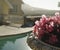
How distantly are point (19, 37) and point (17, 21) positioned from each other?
9577 mm

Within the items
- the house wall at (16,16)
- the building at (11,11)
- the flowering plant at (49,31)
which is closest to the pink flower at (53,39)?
the flowering plant at (49,31)

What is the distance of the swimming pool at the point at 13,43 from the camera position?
38.5 ft

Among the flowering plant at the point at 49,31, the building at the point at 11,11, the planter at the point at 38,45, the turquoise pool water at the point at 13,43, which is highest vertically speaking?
the flowering plant at the point at 49,31

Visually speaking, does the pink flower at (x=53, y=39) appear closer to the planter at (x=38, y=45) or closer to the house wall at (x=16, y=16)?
the planter at (x=38, y=45)

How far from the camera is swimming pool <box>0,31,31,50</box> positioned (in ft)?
38.5

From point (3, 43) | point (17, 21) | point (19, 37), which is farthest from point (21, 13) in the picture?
point (3, 43)

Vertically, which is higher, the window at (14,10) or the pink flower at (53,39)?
the pink flower at (53,39)

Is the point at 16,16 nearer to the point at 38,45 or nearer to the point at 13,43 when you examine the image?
the point at 13,43

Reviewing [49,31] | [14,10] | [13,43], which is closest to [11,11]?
[14,10]

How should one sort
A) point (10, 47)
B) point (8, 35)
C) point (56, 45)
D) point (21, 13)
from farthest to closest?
point (21, 13) < point (8, 35) < point (10, 47) < point (56, 45)

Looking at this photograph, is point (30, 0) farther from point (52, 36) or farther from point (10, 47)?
point (52, 36)

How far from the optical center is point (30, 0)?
32875mm

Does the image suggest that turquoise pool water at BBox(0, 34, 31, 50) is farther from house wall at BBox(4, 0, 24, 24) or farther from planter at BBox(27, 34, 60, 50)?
house wall at BBox(4, 0, 24, 24)

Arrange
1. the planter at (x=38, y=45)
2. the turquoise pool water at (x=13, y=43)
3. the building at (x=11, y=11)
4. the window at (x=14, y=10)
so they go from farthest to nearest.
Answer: the window at (x=14, y=10)
the building at (x=11, y=11)
the turquoise pool water at (x=13, y=43)
the planter at (x=38, y=45)
